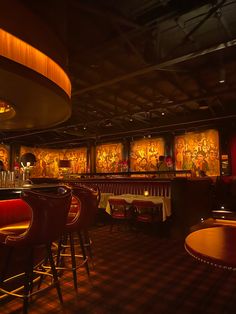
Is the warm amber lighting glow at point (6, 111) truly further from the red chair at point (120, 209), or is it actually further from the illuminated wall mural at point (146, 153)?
the illuminated wall mural at point (146, 153)

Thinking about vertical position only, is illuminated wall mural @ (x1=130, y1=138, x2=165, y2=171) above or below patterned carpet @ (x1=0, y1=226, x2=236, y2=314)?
above

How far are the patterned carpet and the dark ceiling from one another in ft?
11.2

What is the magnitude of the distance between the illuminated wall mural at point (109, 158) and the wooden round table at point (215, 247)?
1048 centimetres

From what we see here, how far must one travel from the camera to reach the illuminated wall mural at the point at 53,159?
14.6 m

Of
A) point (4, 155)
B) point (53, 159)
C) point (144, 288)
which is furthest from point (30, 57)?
point (53, 159)

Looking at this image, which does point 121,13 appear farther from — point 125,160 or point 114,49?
point 125,160

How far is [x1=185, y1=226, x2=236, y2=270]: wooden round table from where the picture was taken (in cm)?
142

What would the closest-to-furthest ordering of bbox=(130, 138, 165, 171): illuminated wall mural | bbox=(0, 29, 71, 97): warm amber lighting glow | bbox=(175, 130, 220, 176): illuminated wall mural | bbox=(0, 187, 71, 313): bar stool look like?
bbox=(0, 187, 71, 313): bar stool < bbox=(0, 29, 71, 97): warm amber lighting glow < bbox=(175, 130, 220, 176): illuminated wall mural < bbox=(130, 138, 165, 171): illuminated wall mural

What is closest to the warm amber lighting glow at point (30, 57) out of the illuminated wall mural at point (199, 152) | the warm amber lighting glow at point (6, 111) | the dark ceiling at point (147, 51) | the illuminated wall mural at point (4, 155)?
the dark ceiling at point (147, 51)

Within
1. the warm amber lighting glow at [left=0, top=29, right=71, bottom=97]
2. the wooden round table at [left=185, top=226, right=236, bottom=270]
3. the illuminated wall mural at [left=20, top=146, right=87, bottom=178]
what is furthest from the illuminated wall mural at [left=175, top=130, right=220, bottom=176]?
the wooden round table at [left=185, top=226, right=236, bottom=270]

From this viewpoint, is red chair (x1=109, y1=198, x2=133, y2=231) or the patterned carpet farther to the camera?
red chair (x1=109, y1=198, x2=133, y2=231)

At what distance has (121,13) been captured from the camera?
411 cm

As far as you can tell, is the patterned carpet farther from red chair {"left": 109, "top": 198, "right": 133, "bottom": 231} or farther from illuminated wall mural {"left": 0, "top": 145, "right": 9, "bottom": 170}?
illuminated wall mural {"left": 0, "top": 145, "right": 9, "bottom": 170}

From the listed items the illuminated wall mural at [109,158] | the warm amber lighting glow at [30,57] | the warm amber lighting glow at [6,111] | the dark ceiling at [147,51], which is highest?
the dark ceiling at [147,51]
